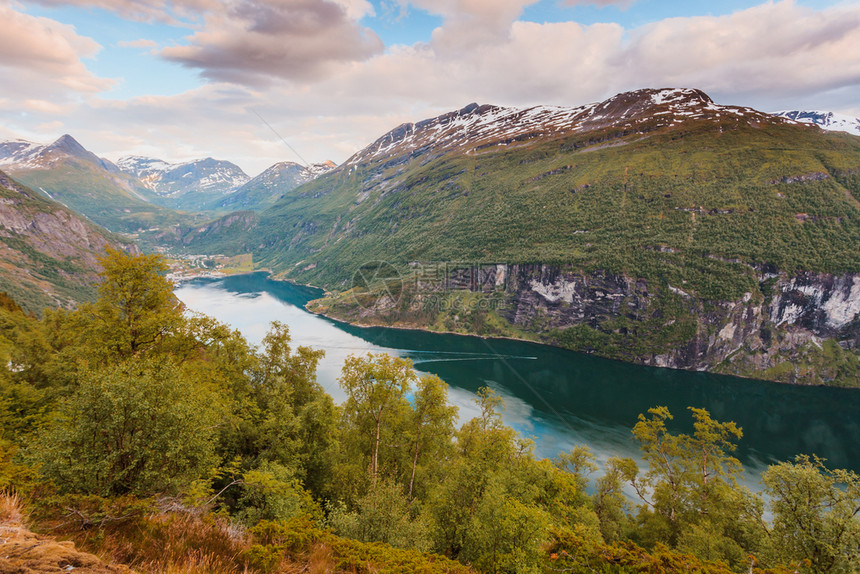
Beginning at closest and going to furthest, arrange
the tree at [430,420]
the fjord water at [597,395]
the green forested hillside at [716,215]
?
1. the tree at [430,420]
2. the fjord water at [597,395]
3. the green forested hillside at [716,215]

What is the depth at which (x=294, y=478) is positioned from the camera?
742 inches

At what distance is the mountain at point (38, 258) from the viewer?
137m

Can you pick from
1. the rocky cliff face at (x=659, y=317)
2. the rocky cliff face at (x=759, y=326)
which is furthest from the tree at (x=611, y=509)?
the rocky cliff face at (x=759, y=326)

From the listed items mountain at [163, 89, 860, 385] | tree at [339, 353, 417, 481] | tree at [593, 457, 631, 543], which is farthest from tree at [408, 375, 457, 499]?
mountain at [163, 89, 860, 385]

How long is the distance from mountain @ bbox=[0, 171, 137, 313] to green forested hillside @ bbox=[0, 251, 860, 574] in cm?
14876

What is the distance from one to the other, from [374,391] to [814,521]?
960 inches

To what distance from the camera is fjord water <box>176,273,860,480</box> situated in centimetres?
7531

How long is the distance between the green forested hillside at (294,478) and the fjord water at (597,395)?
1917 inches

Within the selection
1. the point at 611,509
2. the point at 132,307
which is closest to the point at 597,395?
the point at 611,509

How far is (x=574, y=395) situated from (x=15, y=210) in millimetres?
281047

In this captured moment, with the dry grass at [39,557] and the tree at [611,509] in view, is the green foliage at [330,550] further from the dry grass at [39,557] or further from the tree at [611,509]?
the tree at [611,509]

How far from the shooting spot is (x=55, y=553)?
5688 millimetres

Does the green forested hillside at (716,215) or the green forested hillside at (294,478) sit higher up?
the green forested hillside at (716,215)

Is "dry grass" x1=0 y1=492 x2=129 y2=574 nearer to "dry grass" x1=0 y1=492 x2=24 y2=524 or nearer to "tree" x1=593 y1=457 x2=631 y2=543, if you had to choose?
"dry grass" x1=0 y1=492 x2=24 y2=524
